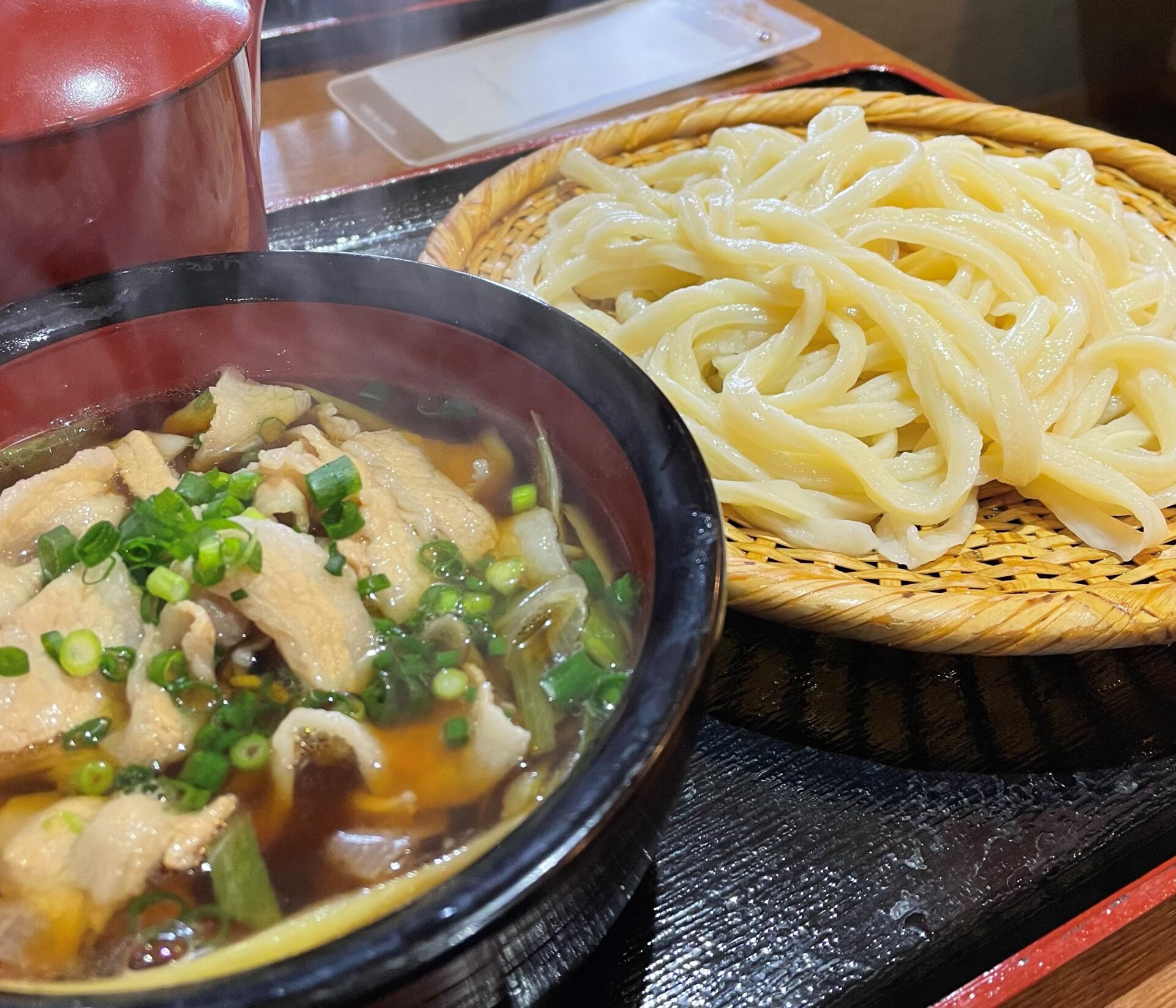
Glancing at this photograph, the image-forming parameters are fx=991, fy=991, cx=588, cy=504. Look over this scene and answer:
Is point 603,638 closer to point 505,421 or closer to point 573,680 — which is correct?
point 573,680

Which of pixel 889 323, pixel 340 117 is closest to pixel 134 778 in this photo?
pixel 889 323

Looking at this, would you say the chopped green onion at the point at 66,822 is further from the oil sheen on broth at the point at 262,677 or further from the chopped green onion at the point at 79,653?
the chopped green onion at the point at 79,653

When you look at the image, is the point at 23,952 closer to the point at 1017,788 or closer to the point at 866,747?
the point at 866,747

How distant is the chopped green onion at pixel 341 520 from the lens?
1.26 m

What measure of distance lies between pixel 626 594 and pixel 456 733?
0.24 meters

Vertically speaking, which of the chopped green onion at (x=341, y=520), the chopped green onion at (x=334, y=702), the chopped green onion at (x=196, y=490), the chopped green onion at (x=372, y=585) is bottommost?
the chopped green onion at (x=334, y=702)

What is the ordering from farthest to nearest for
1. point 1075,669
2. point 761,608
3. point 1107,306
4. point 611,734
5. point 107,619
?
point 1107,306
point 1075,669
point 761,608
point 107,619
point 611,734

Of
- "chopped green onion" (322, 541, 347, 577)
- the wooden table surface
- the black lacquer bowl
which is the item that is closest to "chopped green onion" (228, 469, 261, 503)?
"chopped green onion" (322, 541, 347, 577)

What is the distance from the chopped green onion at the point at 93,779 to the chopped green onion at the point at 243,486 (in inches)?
13.7

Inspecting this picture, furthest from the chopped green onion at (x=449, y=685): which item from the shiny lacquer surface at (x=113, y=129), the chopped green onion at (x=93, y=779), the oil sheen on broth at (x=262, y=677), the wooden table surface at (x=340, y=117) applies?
the wooden table surface at (x=340, y=117)

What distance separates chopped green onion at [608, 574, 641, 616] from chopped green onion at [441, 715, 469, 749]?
214 millimetres

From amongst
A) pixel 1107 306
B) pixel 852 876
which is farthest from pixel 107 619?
pixel 1107 306

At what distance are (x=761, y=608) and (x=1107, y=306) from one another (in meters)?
1.13

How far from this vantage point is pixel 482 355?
1321 millimetres
